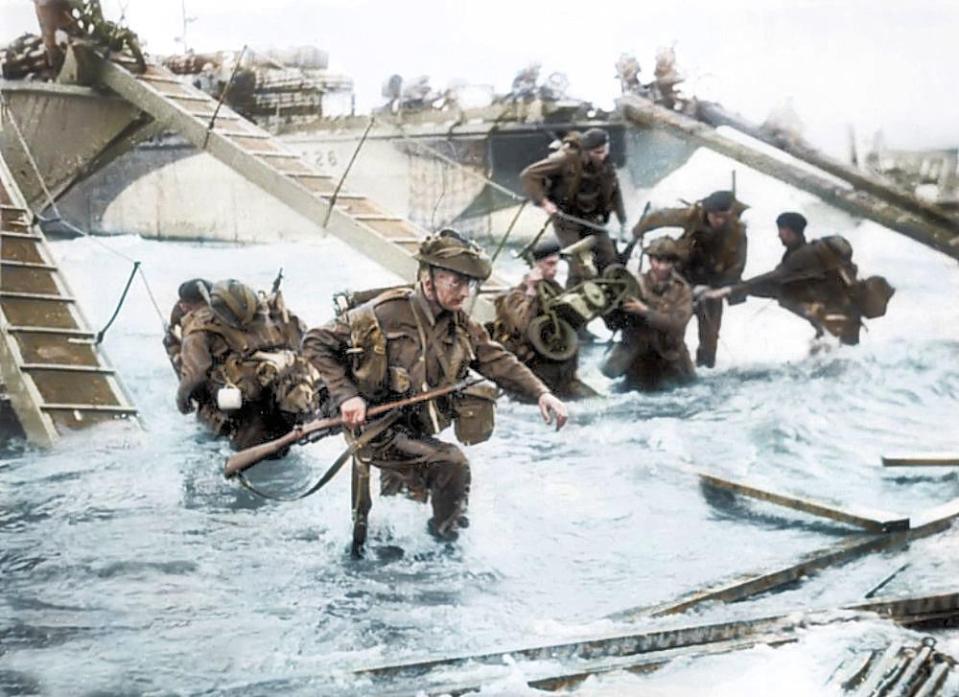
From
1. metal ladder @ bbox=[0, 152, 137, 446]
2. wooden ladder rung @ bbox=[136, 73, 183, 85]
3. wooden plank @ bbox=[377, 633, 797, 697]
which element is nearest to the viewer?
wooden plank @ bbox=[377, 633, 797, 697]

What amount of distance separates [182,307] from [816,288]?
1.85 m

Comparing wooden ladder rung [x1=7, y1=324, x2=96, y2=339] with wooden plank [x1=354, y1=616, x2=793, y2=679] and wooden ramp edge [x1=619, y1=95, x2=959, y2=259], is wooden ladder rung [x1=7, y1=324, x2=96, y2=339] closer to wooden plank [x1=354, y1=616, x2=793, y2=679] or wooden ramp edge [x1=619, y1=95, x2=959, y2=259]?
wooden plank [x1=354, y1=616, x2=793, y2=679]

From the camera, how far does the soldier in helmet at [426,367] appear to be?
2.74 metres

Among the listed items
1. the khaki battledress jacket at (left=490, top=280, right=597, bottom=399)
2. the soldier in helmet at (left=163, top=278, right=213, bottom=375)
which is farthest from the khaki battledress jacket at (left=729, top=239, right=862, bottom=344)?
the soldier in helmet at (left=163, top=278, right=213, bottom=375)

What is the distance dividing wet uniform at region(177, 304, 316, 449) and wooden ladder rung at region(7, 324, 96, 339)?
27 centimetres

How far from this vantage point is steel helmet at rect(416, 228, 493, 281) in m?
2.75

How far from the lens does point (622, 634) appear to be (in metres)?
2.66

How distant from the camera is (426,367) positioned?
2.80 m

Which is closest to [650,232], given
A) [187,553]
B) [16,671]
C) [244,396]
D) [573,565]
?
[573,565]

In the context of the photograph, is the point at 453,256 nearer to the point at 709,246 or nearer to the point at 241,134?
the point at 241,134

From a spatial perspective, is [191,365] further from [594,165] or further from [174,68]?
[594,165]

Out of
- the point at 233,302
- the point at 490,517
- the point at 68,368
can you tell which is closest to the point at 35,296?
the point at 68,368

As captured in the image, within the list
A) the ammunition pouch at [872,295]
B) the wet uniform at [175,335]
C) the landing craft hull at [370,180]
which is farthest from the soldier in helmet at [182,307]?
the ammunition pouch at [872,295]

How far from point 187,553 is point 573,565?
0.97 meters
